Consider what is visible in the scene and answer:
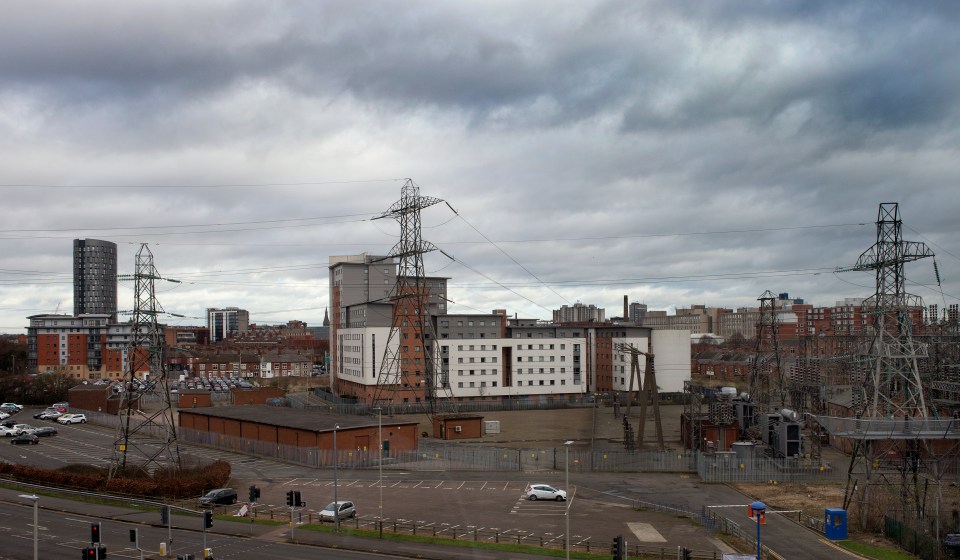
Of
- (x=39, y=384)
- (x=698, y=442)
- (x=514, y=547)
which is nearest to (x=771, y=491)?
(x=698, y=442)

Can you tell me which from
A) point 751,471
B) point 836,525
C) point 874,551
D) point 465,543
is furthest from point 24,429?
point 874,551

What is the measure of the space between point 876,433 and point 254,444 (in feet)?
131

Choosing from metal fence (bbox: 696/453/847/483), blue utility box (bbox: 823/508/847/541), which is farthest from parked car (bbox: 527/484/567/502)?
blue utility box (bbox: 823/508/847/541)

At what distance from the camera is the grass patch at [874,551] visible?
2943 centimetres

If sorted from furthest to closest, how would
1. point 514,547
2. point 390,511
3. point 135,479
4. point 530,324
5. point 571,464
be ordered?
point 530,324 → point 571,464 → point 135,479 → point 390,511 → point 514,547

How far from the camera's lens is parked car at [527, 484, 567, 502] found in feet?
129

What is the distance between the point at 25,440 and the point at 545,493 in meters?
44.5

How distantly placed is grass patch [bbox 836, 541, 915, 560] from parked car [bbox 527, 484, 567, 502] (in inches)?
505

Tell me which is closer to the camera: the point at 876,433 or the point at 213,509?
the point at 876,433

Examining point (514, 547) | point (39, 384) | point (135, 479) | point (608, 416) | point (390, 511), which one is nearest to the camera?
Answer: point (514, 547)

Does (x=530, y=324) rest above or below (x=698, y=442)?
above

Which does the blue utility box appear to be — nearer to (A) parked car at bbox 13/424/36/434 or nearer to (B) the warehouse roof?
(B) the warehouse roof

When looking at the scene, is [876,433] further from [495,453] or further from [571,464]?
[495,453]

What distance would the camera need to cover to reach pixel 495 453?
165 ft
